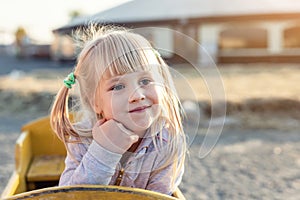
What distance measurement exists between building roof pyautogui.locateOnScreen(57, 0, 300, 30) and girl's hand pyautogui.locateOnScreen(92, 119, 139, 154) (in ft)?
33.2

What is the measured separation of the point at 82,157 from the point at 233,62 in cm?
1208

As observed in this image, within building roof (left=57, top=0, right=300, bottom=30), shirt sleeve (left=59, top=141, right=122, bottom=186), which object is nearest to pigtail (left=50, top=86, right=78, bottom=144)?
shirt sleeve (left=59, top=141, right=122, bottom=186)

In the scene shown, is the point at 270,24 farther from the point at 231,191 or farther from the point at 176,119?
the point at 176,119

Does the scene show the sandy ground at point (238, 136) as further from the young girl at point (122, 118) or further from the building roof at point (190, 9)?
the building roof at point (190, 9)

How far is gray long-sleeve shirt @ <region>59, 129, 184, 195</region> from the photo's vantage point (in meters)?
1.30

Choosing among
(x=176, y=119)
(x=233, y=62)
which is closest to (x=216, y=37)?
(x=233, y=62)

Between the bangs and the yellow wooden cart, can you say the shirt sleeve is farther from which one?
the bangs

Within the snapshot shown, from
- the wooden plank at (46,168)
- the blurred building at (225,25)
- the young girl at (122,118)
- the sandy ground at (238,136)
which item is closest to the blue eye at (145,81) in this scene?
the young girl at (122,118)

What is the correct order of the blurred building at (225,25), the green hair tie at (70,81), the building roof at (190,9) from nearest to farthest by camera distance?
the green hair tie at (70,81)
the building roof at (190,9)
the blurred building at (225,25)

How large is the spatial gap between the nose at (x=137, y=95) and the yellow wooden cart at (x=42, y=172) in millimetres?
221

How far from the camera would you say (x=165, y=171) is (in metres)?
1.45

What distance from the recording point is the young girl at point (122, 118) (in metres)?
1.28

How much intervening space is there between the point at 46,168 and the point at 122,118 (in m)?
1.42

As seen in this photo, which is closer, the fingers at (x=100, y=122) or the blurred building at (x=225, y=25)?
the fingers at (x=100, y=122)
